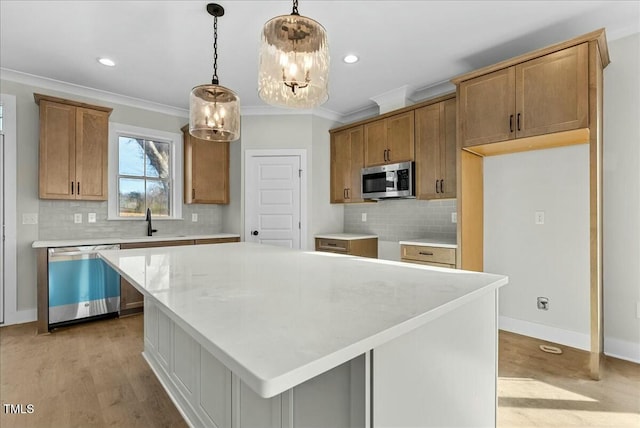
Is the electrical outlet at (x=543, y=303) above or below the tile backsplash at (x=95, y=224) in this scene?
below

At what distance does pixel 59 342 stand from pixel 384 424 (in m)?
3.33

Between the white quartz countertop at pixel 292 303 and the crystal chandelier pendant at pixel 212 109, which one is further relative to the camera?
the crystal chandelier pendant at pixel 212 109

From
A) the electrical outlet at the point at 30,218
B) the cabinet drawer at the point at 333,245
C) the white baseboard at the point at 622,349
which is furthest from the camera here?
the cabinet drawer at the point at 333,245

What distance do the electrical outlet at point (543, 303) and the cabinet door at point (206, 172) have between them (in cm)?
387

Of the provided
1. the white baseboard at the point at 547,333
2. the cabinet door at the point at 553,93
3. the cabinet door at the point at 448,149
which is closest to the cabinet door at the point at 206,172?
the cabinet door at the point at 448,149

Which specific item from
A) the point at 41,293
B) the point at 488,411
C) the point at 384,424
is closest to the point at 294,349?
the point at 384,424

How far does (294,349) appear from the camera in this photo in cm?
64

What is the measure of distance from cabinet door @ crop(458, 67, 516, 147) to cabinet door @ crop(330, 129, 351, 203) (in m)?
1.82

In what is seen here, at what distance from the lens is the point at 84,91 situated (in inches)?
148

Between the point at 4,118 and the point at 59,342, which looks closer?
the point at 59,342

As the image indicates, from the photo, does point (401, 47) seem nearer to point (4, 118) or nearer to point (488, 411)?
point (488, 411)

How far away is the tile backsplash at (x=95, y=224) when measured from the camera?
3580 millimetres

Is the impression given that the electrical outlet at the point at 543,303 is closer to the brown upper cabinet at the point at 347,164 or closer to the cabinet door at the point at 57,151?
the brown upper cabinet at the point at 347,164

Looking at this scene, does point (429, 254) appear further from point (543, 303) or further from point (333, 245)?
point (333, 245)
